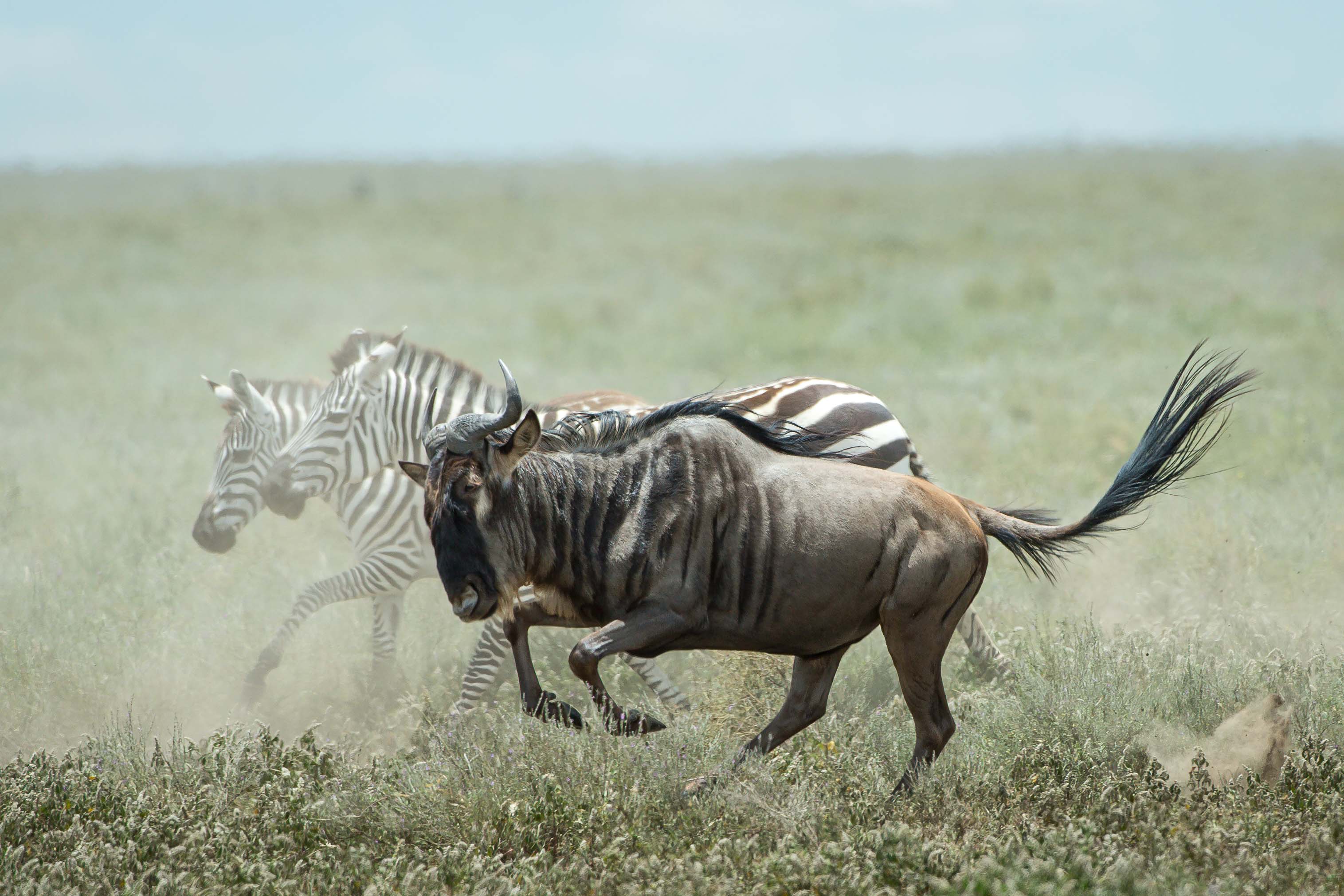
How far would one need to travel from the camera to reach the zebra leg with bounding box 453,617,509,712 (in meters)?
6.77

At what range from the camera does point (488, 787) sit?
4719 millimetres

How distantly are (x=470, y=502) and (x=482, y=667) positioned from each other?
257 centimetres

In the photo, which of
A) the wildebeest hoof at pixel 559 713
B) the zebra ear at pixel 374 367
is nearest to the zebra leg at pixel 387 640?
the zebra ear at pixel 374 367

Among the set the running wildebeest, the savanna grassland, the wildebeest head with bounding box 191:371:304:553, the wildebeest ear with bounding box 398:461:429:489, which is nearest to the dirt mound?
the savanna grassland

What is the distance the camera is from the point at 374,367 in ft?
24.1

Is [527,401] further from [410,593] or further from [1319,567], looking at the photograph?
[1319,567]

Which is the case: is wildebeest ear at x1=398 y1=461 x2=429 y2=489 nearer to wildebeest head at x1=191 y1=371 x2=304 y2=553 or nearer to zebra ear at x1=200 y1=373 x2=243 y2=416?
wildebeest head at x1=191 y1=371 x2=304 y2=553

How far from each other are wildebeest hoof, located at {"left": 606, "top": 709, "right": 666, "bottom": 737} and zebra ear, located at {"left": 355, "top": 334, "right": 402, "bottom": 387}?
3.40m

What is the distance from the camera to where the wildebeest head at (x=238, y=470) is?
24.4ft

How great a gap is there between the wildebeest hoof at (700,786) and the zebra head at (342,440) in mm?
3321

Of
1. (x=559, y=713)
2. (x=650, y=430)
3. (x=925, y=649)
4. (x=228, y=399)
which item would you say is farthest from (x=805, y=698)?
(x=228, y=399)

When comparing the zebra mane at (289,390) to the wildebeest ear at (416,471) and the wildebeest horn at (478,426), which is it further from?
the wildebeest horn at (478,426)

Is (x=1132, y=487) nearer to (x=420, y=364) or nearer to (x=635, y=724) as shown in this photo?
(x=635, y=724)

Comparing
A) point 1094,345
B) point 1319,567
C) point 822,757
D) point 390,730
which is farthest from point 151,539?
point 1094,345
